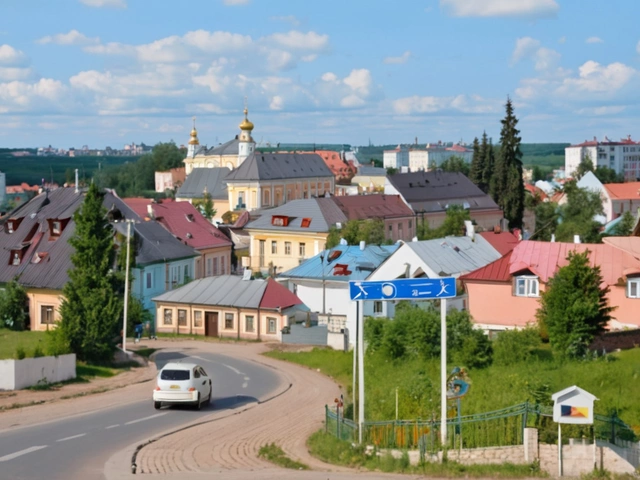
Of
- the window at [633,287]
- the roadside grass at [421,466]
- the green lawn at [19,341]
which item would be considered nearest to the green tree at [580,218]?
the window at [633,287]

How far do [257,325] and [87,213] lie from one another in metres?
14.1

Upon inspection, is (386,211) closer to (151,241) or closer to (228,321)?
(151,241)

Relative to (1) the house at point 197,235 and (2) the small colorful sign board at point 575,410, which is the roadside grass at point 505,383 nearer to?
(2) the small colorful sign board at point 575,410

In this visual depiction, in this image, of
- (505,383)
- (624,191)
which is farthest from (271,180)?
(505,383)

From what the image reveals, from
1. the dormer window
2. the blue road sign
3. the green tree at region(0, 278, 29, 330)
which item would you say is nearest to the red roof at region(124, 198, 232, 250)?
the dormer window

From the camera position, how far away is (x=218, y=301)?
5059 cm

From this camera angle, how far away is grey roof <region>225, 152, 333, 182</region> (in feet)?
351

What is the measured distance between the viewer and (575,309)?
31.9m

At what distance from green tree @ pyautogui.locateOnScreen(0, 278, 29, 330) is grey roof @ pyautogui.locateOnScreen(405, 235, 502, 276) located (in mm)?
19645

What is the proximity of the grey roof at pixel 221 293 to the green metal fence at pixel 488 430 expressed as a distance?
28.3 metres

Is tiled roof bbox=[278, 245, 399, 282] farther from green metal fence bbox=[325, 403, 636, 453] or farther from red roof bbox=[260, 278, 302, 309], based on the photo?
green metal fence bbox=[325, 403, 636, 453]

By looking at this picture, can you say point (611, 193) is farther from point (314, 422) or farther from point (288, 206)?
point (314, 422)

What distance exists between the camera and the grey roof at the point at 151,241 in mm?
56062

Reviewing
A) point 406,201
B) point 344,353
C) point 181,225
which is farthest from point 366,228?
point 344,353
